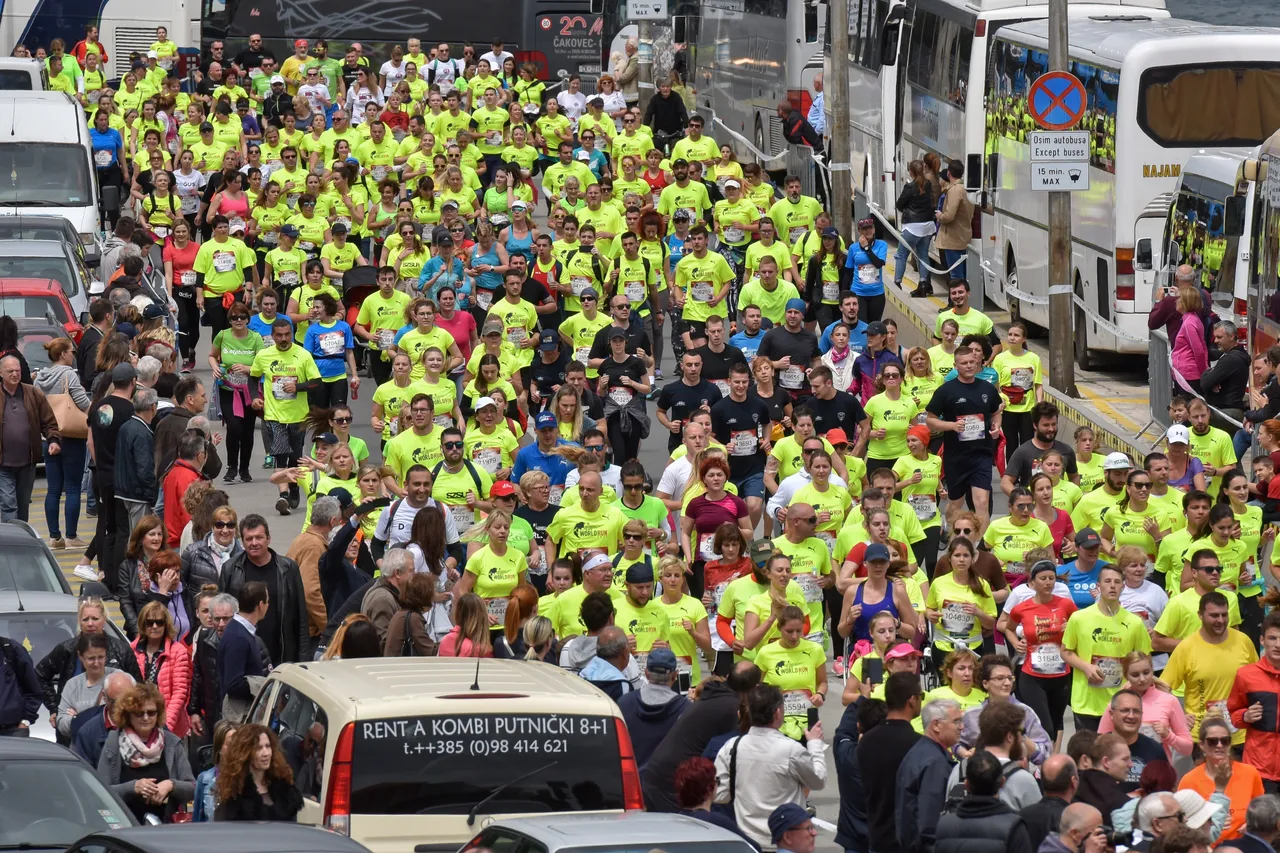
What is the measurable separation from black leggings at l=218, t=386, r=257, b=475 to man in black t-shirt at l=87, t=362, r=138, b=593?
9.00 ft

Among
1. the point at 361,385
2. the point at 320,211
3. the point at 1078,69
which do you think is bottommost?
the point at 361,385

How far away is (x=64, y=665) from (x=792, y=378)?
26.2ft

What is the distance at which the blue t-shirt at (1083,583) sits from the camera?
44.6 ft

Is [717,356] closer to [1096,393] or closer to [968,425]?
[968,425]

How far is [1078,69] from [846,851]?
15919 mm

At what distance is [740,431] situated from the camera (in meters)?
16.9

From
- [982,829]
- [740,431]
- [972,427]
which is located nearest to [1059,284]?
[972,427]

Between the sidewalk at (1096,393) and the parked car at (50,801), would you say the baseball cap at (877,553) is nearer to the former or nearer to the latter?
the parked car at (50,801)

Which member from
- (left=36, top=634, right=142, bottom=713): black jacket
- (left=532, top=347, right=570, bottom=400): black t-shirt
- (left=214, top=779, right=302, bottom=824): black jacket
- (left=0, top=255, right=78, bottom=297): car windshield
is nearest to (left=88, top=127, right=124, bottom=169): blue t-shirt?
(left=0, top=255, right=78, bottom=297): car windshield

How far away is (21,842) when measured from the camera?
934 cm

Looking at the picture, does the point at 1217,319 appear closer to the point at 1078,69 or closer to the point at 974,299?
the point at 1078,69

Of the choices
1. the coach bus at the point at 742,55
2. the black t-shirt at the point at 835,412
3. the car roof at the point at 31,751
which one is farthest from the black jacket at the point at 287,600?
the coach bus at the point at 742,55

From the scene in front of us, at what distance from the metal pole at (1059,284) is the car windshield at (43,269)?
355 inches

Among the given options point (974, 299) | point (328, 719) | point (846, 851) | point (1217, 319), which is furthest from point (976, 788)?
point (974, 299)
